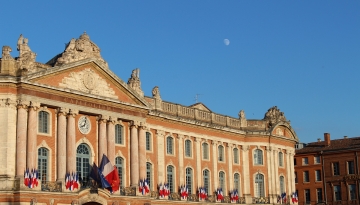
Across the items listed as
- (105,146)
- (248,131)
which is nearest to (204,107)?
(248,131)

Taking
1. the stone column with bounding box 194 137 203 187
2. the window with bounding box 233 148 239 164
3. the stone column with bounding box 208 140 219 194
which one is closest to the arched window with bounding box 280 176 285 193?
the window with bounding box 233 148 239 164

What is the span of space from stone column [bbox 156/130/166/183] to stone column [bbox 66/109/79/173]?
933 centimetres

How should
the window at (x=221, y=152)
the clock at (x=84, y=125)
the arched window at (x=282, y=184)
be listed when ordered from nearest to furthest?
1. the clock at (x=84, y=125)
2. the window at (x=221, y=152)
3. the arched window at (x=282, y=184)

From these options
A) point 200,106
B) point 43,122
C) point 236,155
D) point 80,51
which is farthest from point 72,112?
point 236,155

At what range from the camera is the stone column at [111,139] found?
4162cm

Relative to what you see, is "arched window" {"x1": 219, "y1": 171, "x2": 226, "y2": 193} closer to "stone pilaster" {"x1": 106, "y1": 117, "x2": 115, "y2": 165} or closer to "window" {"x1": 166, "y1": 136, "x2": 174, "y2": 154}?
"window" {"x1": 166, "y1": 136, "x2": 174, "y2": 154}

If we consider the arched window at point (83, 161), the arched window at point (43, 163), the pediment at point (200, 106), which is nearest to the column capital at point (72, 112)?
the arched window at point (83, 161)

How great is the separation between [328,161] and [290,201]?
19.4m

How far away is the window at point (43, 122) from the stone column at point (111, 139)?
4837 millimetres

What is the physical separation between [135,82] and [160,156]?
6.13 metres

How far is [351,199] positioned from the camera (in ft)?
239

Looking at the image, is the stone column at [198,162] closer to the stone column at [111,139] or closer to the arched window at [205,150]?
the arched window at [205,150]

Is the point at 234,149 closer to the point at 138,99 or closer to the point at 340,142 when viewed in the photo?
the point at 138,99

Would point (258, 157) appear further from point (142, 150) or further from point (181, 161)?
point (142, 150)
